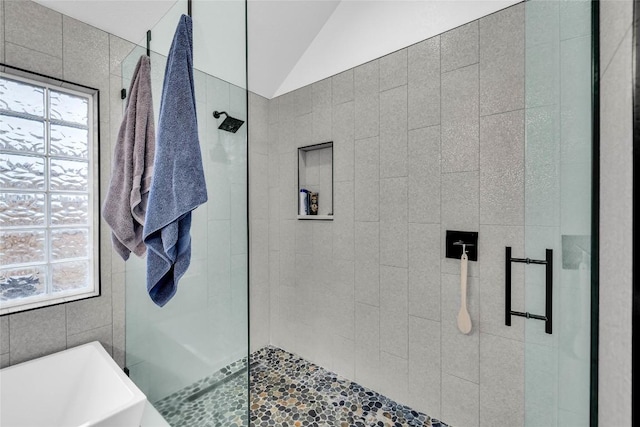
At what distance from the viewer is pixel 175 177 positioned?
33.2 inches

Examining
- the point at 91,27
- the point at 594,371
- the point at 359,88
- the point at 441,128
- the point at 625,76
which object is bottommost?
the point at 594,371

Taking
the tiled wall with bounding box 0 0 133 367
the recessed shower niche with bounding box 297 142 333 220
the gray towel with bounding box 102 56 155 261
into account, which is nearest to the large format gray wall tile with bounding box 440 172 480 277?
the recessed shower niche with bounding box 297 142 333 220

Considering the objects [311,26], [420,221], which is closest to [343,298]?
[420,221]

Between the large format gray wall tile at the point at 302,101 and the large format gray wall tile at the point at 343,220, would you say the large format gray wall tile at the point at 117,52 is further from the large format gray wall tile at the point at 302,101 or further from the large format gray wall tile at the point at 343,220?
the large format gray wall tile at the point at 343,220

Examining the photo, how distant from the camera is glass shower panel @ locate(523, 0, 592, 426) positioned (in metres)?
0.54

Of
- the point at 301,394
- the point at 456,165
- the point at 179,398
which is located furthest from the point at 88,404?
the point at 456,165

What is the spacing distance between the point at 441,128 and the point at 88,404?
209 centimetres

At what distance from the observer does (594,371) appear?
517mm

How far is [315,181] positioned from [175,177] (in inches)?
57.5

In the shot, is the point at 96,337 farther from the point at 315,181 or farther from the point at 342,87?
the point at 342,87

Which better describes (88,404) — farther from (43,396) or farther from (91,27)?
(91,27)

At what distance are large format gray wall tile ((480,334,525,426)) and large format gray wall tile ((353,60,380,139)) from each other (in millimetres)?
1341

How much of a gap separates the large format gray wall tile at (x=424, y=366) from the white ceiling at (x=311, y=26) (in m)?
1.65

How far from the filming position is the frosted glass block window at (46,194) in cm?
130
